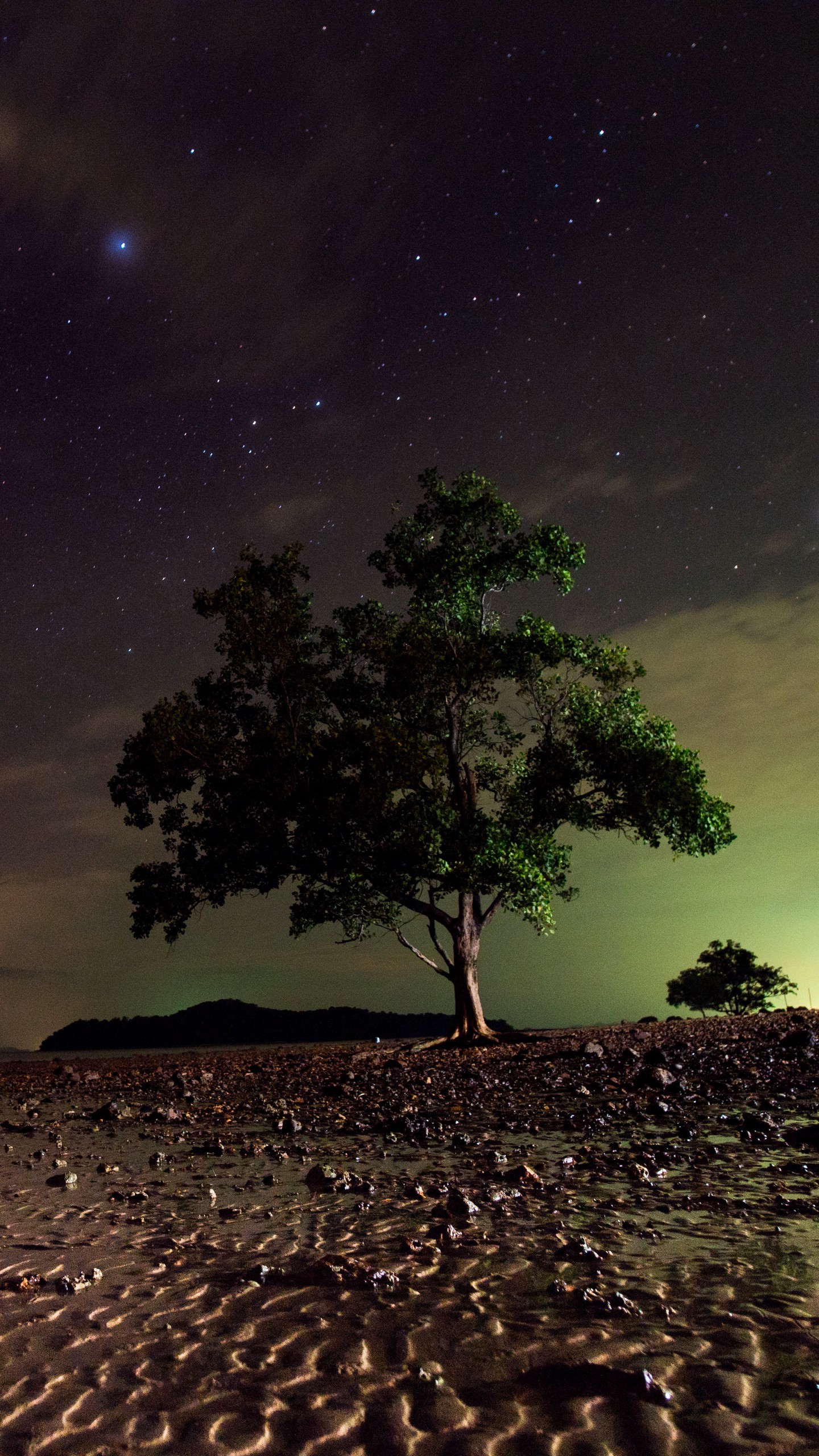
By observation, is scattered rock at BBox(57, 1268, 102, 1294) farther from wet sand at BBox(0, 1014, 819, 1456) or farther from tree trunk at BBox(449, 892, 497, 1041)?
tree trunk at BBox(449, 892, 497, 1041)

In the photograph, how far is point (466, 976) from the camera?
91.9 feet

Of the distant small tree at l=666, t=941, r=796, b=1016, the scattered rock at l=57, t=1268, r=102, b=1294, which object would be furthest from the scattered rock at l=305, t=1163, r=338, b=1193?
the distant small tree at l=666, t=941, r=796, b=1016

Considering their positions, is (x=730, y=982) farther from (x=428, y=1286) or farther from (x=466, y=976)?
(x=428, y=1286)

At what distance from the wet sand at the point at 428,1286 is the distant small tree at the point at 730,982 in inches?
2156

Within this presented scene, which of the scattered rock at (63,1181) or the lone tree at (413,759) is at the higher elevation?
the lone tree at (413,759)

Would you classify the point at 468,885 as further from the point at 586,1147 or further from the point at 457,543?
the point at 586,1147

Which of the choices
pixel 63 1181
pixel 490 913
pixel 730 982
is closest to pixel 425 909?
pixel 490 913

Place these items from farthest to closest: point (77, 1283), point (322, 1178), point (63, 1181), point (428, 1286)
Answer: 1. point (63, 1181)
2. point (322, 1178)
3. point (77, 1283)
4. point (428, 1286)

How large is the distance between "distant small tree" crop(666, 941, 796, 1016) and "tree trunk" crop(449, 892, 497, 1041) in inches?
1452

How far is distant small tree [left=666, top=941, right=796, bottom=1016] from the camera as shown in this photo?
195 feet

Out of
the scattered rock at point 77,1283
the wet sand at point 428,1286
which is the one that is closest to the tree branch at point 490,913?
the wet sand at point 428,1286

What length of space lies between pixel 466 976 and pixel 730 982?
131 feet

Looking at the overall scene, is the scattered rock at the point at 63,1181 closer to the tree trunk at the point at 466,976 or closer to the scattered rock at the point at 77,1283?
the scattered rock at the point at 77,1283

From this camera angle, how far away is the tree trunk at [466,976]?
91.0 feet
